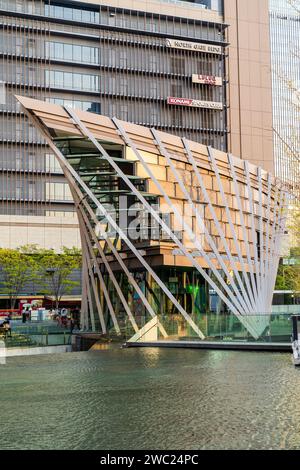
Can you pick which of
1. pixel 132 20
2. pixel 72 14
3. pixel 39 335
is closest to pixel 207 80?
pixel 132 20

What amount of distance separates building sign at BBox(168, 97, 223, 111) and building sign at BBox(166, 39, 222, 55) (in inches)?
261

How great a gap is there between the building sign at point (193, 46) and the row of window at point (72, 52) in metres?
9.41

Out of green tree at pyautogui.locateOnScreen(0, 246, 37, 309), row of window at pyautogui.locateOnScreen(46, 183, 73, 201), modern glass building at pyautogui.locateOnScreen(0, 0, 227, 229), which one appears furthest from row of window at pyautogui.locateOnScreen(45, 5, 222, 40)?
green tree at pyautogui.locateOnScreen(0, 246, 37, 309)

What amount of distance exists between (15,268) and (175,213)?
38365 millimetres

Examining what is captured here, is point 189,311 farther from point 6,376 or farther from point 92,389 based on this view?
point 92,389

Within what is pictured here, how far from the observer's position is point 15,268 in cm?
6944

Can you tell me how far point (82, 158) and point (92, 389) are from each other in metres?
20.5

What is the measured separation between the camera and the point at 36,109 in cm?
3098

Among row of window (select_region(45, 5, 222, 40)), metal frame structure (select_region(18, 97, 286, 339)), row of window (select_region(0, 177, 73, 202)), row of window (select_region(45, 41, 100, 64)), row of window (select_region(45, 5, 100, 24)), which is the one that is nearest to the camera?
metal frame structure (select_region(18, 97, 286, 339))

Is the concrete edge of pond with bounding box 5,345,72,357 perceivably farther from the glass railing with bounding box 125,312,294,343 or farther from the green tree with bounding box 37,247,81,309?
the green tree with bounding box 37,247,81,309

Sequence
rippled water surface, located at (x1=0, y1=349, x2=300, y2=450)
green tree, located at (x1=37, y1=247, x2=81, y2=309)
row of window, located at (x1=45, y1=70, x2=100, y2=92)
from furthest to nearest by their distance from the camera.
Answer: row of window, located at (x1=45, y1=70, x2=100, y2=92)
green tree, located at (x1=37, y1=247, x2=81, y2=309)
rippled water surface, located at (x1=0, y1=349, x2=300, y2=450)

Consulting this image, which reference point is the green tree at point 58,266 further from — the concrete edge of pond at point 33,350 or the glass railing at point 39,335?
the concrete edge of pond at point 33,350

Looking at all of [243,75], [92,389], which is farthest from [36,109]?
[243,75]

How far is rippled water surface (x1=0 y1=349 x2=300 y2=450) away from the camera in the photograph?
32.8 feet
